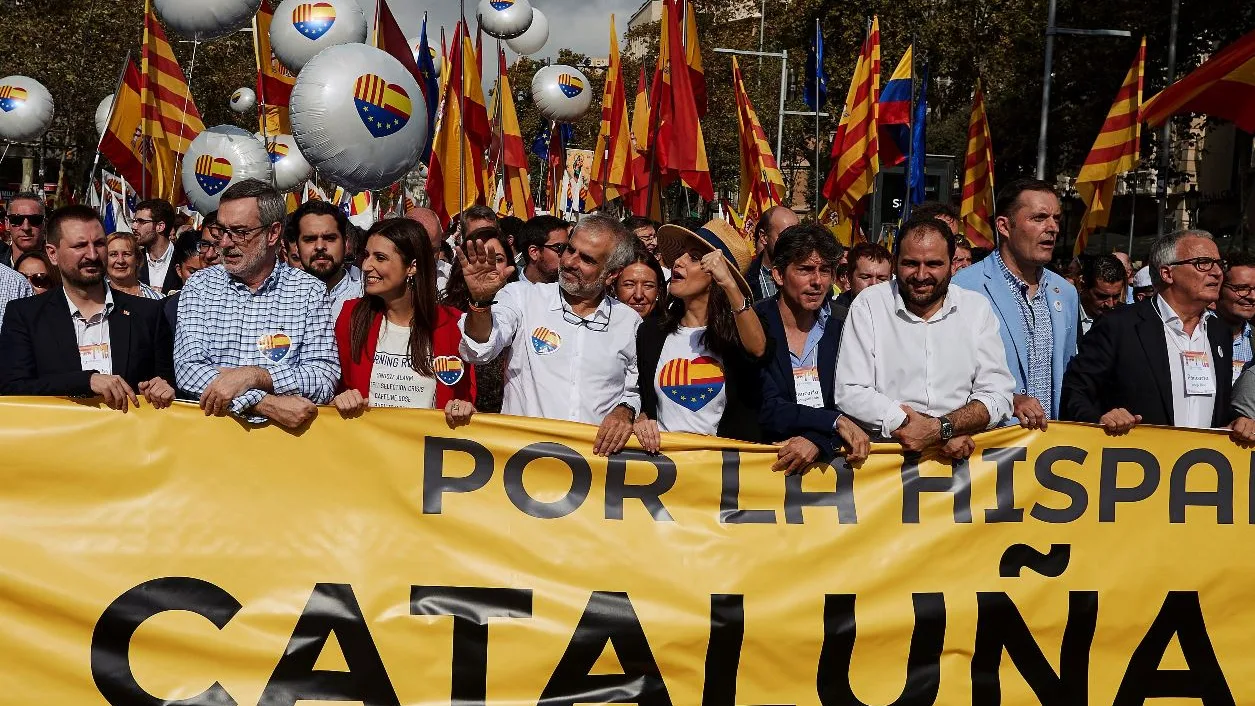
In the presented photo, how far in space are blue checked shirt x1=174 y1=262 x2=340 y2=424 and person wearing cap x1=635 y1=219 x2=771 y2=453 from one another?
46.6 inches

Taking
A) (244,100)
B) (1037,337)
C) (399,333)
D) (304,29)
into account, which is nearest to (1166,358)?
(1037,337)

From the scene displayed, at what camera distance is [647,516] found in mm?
4750

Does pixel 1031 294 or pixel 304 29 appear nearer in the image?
pixel 1031 294

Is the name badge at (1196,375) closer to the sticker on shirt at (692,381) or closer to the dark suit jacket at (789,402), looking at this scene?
the dark suit jacket at (789,402)

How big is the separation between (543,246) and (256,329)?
117 inches

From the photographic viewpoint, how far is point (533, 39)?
20.9m

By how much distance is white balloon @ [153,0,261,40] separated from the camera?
12.4 m

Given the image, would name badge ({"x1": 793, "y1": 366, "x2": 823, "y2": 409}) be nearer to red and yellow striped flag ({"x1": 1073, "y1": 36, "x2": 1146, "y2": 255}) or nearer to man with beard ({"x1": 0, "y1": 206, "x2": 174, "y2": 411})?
man with beard ({"x1": 0, "y1": 206, "x2": 174, "y2": 411})

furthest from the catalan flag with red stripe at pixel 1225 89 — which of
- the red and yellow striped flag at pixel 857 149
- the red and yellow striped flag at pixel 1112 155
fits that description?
the red and yellow striped flag at pixel 857 149

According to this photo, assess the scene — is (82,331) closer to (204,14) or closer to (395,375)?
(395,375)

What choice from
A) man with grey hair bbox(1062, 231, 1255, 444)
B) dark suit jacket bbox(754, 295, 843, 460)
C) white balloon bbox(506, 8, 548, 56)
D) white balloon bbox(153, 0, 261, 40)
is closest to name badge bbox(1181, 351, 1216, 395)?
man with grey hair bbox(1062, 231, 1255, 444)

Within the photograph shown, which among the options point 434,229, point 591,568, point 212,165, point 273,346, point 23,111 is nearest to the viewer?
point 591,568

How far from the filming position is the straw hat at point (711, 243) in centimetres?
484

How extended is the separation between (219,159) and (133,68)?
1.38 meters
